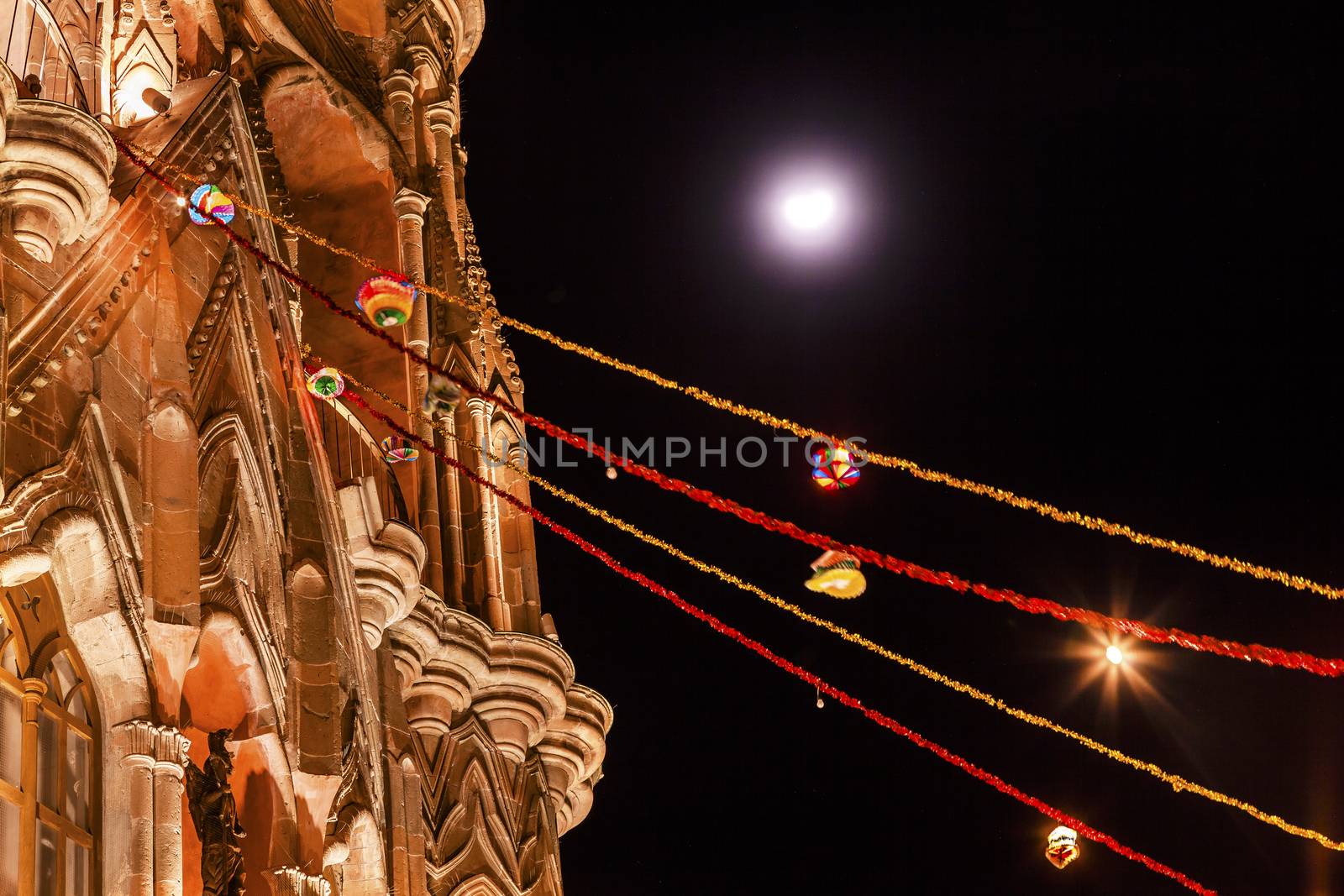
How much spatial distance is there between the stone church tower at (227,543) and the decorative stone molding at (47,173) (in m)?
0.02

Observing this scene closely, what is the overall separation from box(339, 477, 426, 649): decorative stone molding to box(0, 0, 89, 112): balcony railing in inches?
183

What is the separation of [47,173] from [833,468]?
6.57 m

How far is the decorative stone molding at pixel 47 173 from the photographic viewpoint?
52.2ft

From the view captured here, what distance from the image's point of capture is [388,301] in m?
17.9

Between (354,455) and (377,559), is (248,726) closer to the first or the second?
(377,559)

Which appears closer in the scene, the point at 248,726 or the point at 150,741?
the point at 150,741

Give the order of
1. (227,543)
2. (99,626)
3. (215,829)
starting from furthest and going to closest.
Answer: (227,543) < (215,829) < (99,626)

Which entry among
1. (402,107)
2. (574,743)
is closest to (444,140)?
(402,107)

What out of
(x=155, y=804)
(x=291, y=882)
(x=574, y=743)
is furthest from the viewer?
(x=574, y=743)

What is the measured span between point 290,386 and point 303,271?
287 inches

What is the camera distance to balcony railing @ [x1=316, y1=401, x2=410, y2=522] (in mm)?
21219

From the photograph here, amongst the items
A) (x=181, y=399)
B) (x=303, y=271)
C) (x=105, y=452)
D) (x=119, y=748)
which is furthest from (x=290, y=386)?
(x=303, y=271)

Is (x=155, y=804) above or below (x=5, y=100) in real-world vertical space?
below

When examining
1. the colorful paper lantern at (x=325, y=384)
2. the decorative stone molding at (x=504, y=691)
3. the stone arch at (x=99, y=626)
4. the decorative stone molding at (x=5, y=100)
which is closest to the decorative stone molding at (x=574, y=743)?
the decorative stone molding at (x=504, y=691)
